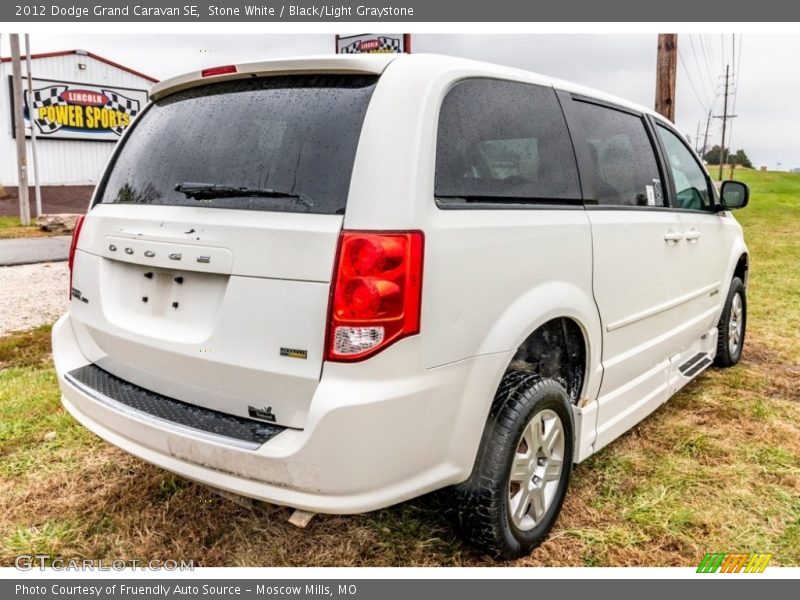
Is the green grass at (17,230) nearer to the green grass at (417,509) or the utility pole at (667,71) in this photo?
the green grass at (417,509)

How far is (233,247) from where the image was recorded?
2252mm

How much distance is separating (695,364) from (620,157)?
1736 mm

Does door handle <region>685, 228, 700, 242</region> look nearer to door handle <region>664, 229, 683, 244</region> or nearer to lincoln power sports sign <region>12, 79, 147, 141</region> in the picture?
door handle <region>664, 229, 683, 244</region>

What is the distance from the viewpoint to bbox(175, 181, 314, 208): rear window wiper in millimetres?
2225

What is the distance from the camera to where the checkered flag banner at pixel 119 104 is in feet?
97.4

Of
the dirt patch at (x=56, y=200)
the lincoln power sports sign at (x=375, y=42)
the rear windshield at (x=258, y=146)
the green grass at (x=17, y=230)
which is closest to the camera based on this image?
the rear windshield at (x=258, y=146)

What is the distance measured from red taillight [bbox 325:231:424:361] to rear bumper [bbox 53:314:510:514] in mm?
81

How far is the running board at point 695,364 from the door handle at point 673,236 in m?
0.88

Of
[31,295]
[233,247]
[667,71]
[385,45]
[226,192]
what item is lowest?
[31,295]

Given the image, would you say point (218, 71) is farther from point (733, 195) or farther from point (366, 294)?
point (733, 195)

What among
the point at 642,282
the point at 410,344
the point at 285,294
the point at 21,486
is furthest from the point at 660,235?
the point at 21,486

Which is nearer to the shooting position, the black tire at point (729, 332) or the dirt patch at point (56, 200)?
the black tire at point (729, 332)

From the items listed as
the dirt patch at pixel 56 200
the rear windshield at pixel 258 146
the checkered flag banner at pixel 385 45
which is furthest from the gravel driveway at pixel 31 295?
A: the dirt patch at pixel 56 200

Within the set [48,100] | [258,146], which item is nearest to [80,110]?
[48,100]
